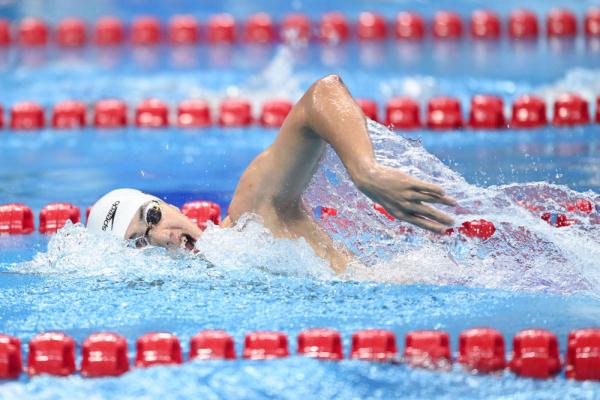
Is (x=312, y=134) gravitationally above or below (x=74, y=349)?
above

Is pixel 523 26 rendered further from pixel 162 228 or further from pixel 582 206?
pixel 162 228

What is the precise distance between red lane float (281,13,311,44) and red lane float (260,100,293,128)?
178 cm

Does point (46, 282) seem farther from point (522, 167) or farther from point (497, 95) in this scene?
point (497, 95)

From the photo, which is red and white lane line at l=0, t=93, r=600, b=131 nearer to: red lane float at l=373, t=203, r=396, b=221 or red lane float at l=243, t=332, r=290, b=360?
red lane float at l=373, t=203, r=396, b=221

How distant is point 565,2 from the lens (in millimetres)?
8930

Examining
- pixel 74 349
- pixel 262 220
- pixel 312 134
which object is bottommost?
pixel 74 349

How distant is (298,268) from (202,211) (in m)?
1.22

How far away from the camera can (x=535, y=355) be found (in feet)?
9.75

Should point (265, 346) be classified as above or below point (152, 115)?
below

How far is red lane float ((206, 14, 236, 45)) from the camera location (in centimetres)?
831

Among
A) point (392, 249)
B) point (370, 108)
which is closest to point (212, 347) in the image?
point (392, 249)

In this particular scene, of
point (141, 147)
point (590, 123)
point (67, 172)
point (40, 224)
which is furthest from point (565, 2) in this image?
point (40, 224)

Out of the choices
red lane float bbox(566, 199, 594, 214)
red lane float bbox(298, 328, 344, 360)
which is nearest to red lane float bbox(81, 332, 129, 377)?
red lane float bbox(298, 328, 344, 360)

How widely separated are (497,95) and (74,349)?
4374 millimetres
